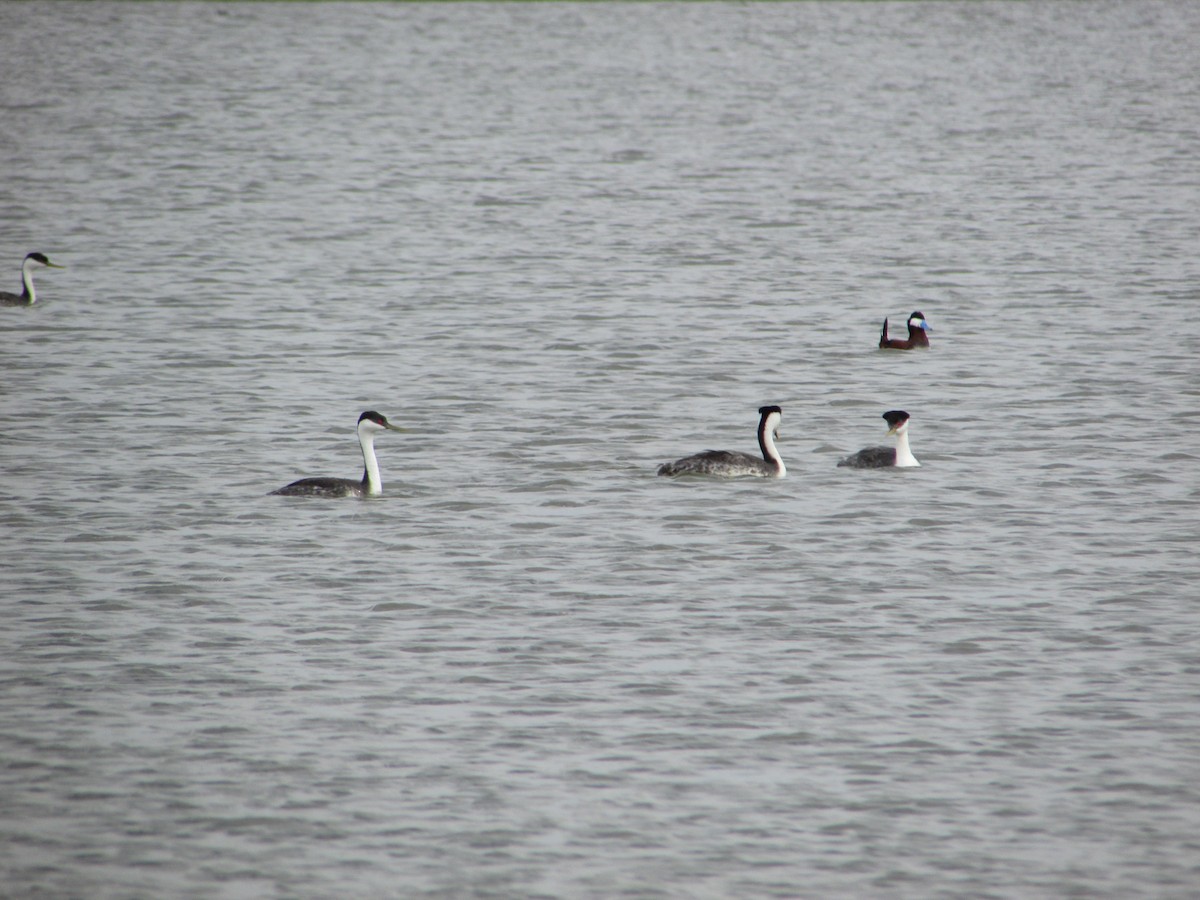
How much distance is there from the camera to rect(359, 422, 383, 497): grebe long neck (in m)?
16.8

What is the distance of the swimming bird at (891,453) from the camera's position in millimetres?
17609

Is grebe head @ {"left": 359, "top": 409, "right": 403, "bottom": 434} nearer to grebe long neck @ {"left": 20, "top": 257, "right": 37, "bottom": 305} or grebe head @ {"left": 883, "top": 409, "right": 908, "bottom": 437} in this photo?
grebe head @ {"left": 883, "top": 409, "right": 908, "bottom": 437}

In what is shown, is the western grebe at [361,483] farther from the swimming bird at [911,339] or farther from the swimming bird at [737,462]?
the swimming bird at [911,339]

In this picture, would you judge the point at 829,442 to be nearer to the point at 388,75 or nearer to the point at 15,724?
the point at 15,724

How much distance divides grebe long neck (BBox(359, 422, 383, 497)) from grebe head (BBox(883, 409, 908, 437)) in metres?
4.97

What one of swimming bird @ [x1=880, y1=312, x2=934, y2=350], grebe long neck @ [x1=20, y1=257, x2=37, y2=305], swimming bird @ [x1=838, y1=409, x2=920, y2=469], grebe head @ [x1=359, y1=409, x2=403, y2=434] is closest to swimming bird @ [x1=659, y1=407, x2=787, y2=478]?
swimming bird @ [x1=838, y1=409, x2=920, y2=469]

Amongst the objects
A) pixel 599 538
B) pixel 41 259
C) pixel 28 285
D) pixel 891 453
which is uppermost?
pixel 41 259

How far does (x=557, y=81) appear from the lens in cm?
5816

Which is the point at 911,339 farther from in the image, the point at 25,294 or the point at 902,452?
the point at 25,294

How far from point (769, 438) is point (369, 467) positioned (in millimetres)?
3836

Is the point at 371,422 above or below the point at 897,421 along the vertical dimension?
above

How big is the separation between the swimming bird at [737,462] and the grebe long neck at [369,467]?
108 inches

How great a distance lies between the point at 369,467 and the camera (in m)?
16.8

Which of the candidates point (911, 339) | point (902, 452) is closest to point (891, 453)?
point (902, 452)
